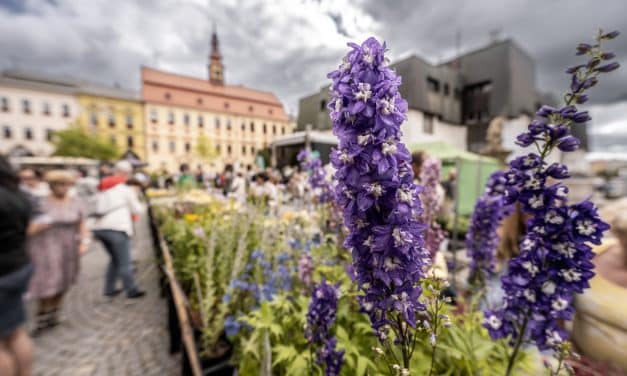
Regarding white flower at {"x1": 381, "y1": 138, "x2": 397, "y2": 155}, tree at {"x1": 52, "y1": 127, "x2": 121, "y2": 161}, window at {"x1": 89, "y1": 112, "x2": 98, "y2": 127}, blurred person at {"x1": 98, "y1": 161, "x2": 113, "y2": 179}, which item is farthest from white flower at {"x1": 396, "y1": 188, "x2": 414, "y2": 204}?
window at {"x1": 89, "y1": 112, "x2": 98, "y2": 127}

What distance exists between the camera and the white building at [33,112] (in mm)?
36188

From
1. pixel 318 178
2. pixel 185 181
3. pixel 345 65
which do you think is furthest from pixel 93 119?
pixel 345 65

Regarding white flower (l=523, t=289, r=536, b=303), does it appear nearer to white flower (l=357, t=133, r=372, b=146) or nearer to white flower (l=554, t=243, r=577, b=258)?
white flower (l=554, t=243, r=577, b=258)

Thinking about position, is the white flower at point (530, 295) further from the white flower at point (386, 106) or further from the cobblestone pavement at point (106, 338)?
the cobblestone pavement at point (106, 338)

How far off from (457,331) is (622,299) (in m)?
0.80

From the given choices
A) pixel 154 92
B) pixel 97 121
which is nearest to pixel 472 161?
pixel 154 92

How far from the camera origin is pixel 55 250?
3.64 m

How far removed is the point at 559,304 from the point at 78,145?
45186mm

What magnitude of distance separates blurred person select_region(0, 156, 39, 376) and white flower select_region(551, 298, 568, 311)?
3820 millimetres

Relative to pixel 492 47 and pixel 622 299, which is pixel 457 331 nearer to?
pixel 622 299

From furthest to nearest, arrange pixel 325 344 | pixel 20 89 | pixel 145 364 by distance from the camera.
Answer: pixel 20 89 < pixel 145 364 < pixel 325 344

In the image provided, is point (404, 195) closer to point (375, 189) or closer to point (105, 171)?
point (375, 189)

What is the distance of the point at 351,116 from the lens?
27.5 inches

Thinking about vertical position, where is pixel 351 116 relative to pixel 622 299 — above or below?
above
